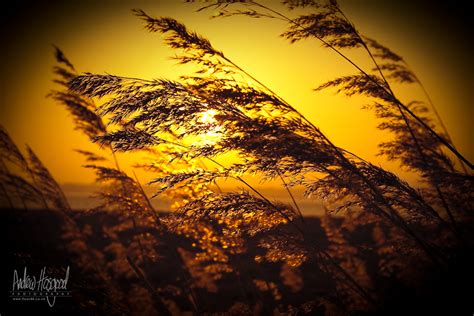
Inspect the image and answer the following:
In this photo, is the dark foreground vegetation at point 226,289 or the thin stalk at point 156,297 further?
the thin stalk at point 156,297

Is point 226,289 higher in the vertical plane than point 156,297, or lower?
lower

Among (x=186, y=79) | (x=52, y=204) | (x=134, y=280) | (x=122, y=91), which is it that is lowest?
(x=134, y=280)

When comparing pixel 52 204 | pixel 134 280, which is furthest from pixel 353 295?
pixel 134 280

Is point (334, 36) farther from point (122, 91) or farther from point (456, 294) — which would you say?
point (456, 294)

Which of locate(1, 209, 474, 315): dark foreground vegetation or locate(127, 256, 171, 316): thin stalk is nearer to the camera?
locate(1, 209, 474, 315): dark foreground vegetation

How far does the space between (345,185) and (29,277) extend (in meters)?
5.51

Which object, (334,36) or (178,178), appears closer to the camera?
(178,178)

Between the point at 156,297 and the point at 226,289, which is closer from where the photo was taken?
the point at 156,297

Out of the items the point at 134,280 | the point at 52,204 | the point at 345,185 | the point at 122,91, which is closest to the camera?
the point at 122,91

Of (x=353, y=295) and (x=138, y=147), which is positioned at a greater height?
(x=138, y=147)

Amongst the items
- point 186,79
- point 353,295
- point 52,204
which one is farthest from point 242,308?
point 52,204

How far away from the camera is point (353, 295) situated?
418 cm

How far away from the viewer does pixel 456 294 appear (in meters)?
2.64

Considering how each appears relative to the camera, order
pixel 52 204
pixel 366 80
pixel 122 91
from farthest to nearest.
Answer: pixel 52 204 → pixel 366 80 → pixel 122 91
